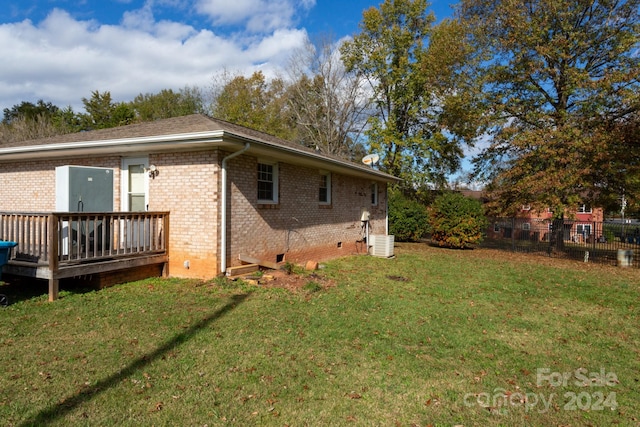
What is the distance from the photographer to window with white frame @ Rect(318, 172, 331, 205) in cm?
1186

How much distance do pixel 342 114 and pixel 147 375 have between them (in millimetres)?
27959

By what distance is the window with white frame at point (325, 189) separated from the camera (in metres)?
11.9

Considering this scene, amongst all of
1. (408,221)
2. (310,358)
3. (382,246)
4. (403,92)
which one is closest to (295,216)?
(382,246)

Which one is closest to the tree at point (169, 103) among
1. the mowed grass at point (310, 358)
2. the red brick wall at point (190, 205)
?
the red brick wall at point (190, 205)

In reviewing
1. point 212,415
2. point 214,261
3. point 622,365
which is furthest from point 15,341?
point 622,365

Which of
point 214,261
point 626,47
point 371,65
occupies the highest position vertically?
point 371,65

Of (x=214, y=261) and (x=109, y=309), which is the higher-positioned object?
(x=214, y=261)

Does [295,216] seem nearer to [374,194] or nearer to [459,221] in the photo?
[374,194]

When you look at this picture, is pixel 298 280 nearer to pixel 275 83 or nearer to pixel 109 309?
pixel 109 309

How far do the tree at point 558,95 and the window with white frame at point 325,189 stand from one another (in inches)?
343

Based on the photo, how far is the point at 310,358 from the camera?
417 centimetres

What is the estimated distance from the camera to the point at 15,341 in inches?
170

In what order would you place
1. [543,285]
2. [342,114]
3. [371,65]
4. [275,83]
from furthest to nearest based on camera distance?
[275,83] → [342,114] → [371,65] → [543,285]

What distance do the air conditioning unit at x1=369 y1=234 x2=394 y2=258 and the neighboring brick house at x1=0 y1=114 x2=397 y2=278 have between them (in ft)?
11.9
